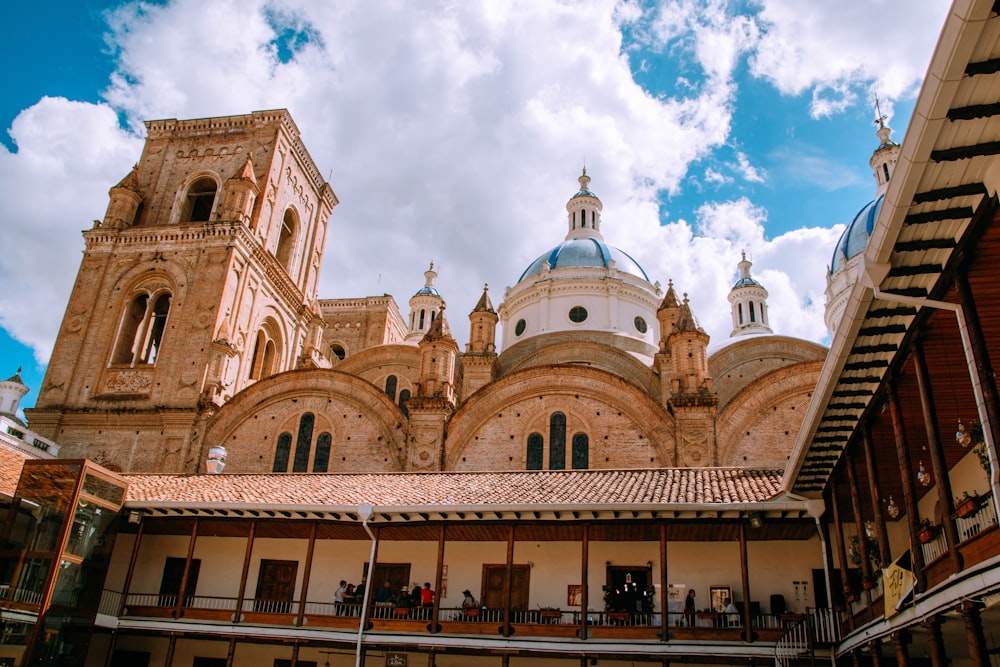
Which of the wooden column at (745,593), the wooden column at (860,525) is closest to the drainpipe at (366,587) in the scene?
the wooden column at (745,593)

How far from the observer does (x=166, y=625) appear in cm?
1753

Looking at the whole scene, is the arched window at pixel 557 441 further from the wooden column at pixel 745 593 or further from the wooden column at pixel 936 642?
the wooden column at pixel 936 642

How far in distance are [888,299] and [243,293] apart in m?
26.7

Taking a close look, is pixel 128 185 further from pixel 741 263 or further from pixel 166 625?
pixel 741 263

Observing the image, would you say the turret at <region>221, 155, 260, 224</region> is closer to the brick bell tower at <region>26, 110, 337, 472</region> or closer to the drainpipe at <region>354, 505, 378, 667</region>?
the brick bell tower at <region>26, 110, 337, 472</region>

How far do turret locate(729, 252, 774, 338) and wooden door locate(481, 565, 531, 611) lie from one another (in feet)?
84.4

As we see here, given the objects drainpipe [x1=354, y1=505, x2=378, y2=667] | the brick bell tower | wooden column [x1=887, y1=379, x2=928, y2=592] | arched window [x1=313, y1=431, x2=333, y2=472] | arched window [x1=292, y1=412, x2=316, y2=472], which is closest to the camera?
wooden column [x1=887, y1=379, x2=928, y2=592]

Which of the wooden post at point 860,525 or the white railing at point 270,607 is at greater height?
the wooden post at point 860,525

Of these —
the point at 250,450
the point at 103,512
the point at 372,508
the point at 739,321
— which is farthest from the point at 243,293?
the point at 739,321

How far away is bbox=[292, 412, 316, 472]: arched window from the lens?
2728 centimetres

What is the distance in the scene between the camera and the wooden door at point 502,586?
18.0 meters

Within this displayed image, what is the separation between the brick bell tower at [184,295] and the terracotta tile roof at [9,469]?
8.06 meters

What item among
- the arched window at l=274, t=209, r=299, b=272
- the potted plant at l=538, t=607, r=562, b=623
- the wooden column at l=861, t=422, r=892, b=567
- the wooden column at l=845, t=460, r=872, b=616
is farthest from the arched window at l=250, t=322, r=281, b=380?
the wooden column at l=861, t=422, r=892, b=567

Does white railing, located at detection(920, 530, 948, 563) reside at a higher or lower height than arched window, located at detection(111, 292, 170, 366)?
lower
